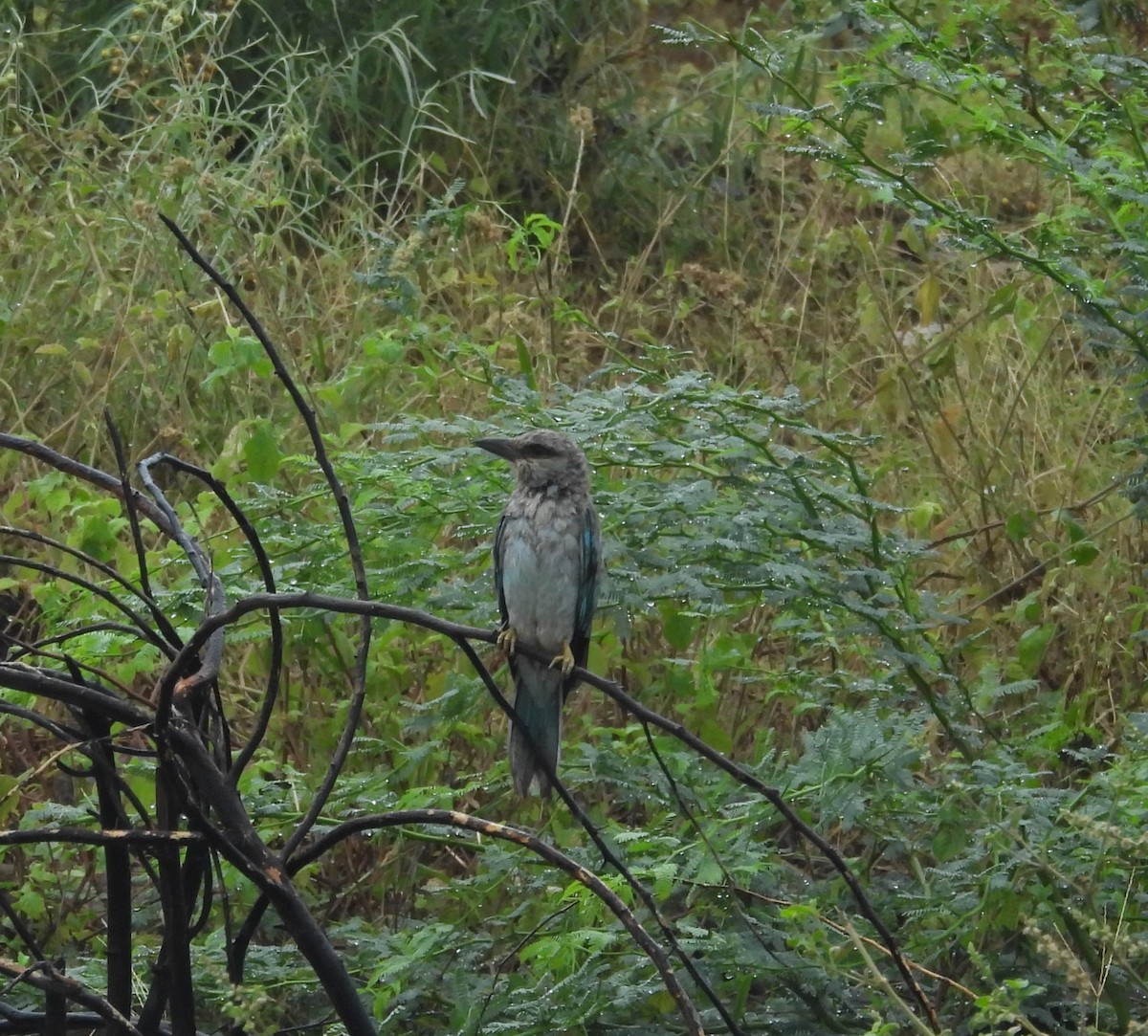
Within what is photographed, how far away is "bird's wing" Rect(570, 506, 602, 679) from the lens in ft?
11.8

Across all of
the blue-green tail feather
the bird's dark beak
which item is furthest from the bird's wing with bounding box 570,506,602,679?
the bird's dark beak

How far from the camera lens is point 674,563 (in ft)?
10.7

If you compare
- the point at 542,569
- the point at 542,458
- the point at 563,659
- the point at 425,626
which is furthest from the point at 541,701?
the point at 425,626

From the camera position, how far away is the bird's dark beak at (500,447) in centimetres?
353

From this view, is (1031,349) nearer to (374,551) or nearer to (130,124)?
(374,551)

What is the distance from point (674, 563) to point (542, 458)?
19.0 inches

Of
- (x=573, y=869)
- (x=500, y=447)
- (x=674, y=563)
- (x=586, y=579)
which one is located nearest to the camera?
(x=573, y=869)

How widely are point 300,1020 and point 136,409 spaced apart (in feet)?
8.56

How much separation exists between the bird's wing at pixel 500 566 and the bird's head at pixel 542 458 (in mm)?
128

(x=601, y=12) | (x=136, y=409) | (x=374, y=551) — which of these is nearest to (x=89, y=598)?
(x=374, y=551)

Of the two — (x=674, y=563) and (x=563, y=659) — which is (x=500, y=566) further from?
(x=674, y=563)

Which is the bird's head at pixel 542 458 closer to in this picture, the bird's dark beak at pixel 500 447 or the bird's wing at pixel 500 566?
the bird's dark beak at pixel 500 447

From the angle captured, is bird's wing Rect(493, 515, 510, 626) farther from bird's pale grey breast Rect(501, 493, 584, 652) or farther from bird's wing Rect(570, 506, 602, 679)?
bird's wing Rect(570, 506, 602, 679)

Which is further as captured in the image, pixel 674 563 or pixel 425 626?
pixel 674 563
